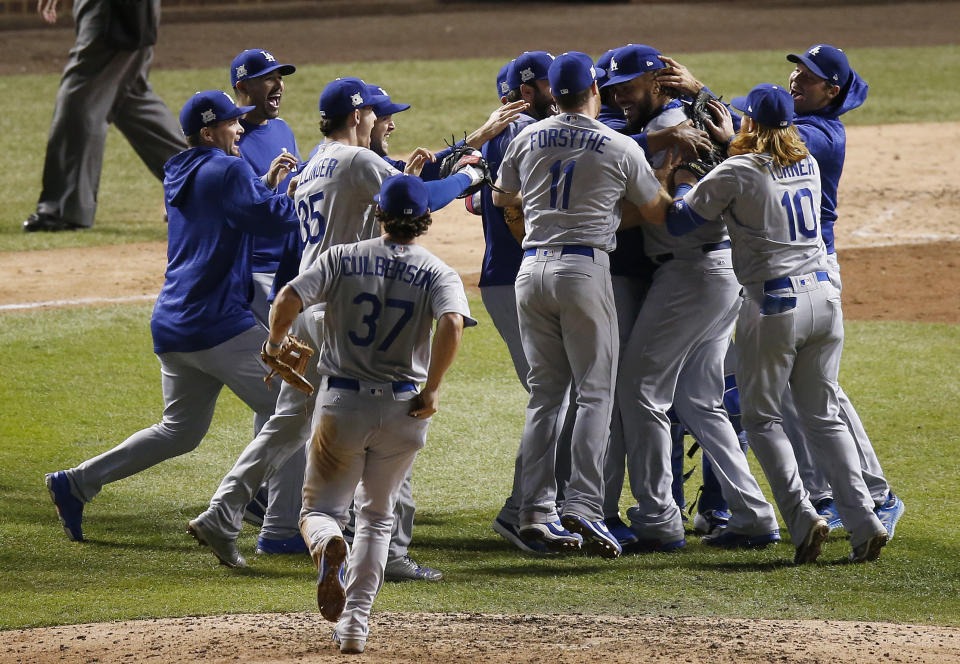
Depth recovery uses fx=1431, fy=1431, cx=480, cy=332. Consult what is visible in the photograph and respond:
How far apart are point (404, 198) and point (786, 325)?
1.63m

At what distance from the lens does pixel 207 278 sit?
5.73m

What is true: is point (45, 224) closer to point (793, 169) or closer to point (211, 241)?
point (211, 241)

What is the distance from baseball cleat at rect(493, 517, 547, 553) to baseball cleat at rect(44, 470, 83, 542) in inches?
68.4

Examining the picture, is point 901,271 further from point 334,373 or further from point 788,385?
point 334,373

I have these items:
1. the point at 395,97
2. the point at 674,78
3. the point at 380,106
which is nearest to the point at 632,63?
the point at 674,78

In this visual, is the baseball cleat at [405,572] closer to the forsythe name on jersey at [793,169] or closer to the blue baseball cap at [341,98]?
the blue baseball cap at [341,98]

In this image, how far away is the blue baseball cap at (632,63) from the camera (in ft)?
18.5

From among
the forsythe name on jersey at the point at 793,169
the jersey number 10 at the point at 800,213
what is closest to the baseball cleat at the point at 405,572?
the jersey number 10 at the point at 800,213

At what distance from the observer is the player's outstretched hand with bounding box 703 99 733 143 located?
5.80m

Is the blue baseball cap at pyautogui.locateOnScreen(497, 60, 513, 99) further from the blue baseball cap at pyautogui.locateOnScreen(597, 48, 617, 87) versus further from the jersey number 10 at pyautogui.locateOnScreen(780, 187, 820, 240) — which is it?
the jersey number 10 at pyautogui.locateOnScreen(780, 187, 820, 240)

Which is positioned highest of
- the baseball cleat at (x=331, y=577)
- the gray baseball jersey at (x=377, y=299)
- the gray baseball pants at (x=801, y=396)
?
the gray baseball jersey at (x=377, y=299)

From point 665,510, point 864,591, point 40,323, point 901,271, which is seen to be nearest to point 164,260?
point 40,323

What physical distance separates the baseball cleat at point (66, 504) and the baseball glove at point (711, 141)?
2847 millimetres

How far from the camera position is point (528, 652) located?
4445 mm
